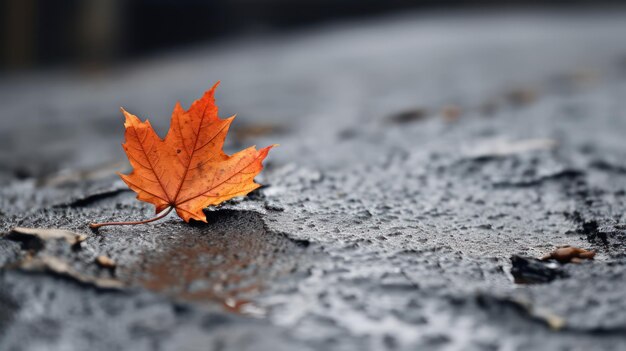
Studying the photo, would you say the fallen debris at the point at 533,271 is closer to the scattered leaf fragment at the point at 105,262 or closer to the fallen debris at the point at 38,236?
the scattered leaf fragment at the point at 105,262

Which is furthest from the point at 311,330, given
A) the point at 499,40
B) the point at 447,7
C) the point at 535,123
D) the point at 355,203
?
the point at 447,7

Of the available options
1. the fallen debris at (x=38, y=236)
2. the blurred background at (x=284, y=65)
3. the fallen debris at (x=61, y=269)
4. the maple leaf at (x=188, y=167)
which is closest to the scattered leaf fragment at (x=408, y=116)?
the blurred background at (x=284, y=65)

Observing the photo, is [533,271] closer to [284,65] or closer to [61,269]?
[61,269]

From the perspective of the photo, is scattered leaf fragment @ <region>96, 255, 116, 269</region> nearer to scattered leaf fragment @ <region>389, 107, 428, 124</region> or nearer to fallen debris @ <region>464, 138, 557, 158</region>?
fallen debris @ <region>464, 138, 557, 158</region>

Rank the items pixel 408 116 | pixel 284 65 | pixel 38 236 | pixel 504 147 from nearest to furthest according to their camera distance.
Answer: pixel 38 236 < pixel 504 147 < pixel 408 116 < pixel 284 65

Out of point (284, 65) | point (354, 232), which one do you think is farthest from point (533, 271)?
point (284, 65)

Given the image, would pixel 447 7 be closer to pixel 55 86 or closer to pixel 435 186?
pixel 55 86
